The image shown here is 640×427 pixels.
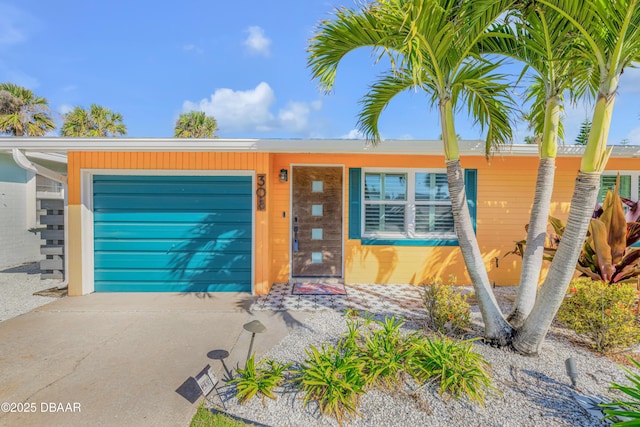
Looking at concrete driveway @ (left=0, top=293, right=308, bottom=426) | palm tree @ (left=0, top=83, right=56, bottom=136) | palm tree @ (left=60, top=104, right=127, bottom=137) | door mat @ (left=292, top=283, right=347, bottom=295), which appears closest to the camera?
concrete driveway @ (left=0, top=293, right=308, bottom=426)

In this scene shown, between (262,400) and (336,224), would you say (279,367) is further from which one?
(336,224)

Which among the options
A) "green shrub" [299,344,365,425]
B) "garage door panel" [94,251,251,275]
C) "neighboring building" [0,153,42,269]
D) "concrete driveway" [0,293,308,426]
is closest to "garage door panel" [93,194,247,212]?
"garage door panel" [94,251,251,275]

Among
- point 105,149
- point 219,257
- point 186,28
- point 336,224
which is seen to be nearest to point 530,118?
point 336,224

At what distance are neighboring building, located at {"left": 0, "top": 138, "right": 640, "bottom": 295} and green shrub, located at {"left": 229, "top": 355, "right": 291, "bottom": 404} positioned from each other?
234 cm

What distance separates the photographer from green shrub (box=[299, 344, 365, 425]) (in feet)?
6.75

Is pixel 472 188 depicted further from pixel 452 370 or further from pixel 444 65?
pixel 452 370

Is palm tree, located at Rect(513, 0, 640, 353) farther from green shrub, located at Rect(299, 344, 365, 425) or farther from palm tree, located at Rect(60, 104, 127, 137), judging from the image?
palm tree, located at Rect(60, 104, 127, 137)

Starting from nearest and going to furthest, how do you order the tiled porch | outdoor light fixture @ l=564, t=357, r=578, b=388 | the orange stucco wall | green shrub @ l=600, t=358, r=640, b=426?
green shrub @ l=600, t=358, r=640, b=426
outdoor light fixture @ l=564, t=357, r=578, b=388
the tiled porch
the orange stucco wall

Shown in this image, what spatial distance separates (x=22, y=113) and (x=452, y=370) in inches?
526

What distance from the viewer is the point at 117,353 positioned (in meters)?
2.94

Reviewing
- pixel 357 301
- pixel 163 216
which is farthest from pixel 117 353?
pixel 357 301

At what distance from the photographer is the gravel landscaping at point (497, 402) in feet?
6.51

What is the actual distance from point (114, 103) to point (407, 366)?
47.4 ft

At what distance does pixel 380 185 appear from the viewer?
535cm
